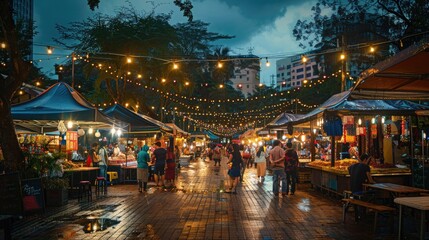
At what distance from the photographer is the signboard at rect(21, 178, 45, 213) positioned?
11008mm

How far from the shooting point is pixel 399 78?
8000mm

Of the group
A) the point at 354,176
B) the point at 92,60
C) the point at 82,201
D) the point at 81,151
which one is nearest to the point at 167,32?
the point at 92,60

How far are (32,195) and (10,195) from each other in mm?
1567

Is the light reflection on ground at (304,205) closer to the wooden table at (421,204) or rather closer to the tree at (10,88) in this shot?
the wooden table at (421,204)

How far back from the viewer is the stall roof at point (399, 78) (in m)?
6.40

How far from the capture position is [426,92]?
9.50 meters

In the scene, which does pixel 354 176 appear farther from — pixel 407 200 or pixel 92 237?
pixel 92 237

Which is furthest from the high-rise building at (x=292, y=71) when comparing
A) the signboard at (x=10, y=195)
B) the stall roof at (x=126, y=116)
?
the signboard at (x=10, y=195)

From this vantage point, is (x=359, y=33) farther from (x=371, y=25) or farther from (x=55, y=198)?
(x=55, y=198)

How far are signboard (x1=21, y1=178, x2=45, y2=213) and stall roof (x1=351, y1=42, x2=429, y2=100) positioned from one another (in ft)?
25.4

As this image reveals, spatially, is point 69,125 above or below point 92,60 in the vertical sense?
below

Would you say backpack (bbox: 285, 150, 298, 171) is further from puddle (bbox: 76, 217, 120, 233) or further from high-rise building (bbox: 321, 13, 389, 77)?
high-rise building (bbox: 321, 13, 389, 77)

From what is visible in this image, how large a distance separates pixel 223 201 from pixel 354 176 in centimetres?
434

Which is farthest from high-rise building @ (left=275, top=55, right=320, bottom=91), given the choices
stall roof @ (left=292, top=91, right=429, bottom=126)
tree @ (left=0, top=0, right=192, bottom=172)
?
tree @ (left=0, top=0, right=192, bottom=172)
